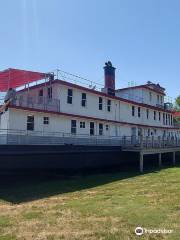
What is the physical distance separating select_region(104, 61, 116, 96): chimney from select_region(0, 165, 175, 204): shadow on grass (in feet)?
55.9

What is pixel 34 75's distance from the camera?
2819cm

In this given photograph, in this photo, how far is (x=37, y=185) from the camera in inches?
720

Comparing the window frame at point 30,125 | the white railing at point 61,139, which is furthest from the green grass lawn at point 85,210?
the window frame at point 30,125

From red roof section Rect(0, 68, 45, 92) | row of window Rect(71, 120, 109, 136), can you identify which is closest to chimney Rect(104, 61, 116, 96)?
row of window Rect(71, 120, 109, 136)

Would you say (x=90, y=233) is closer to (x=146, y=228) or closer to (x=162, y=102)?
(x=146, y=228)

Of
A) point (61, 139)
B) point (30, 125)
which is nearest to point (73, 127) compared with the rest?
point (61, 139)

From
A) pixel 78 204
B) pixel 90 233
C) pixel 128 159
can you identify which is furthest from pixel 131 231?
pixel 128 159

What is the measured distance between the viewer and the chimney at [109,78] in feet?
123

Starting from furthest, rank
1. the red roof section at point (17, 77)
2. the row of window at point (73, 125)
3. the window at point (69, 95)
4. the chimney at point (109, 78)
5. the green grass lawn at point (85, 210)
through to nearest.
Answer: the chimney at point (109, 78), the window at point (69, 95), the red roof section at point (17, 77), the row of window at point (73, 125), the green grass lawn at point (85, 210)

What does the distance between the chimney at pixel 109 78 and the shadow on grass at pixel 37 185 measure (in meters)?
17.0

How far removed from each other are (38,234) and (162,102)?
42.5 m

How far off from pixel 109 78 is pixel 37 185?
74.1 ft
